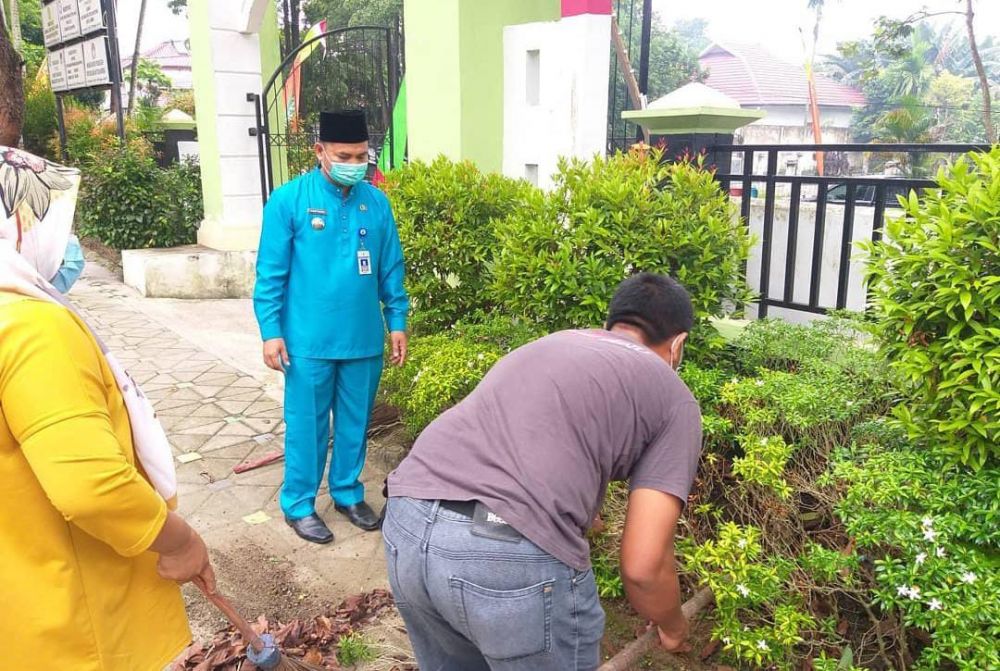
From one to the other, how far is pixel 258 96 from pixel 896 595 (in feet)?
24.8

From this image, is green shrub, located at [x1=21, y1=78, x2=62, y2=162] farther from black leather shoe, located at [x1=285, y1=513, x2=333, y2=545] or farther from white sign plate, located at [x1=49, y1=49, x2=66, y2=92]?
black leather shoe, located at [x1=285, y1=513, x2=333, y2=545]

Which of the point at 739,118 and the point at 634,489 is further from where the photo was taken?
the point at 739,118

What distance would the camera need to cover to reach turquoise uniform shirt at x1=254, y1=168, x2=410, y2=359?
11.0 ft

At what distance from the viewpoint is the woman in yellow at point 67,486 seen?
144 centimetres

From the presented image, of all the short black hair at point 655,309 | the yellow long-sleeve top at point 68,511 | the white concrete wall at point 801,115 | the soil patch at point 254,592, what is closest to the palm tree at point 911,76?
the white concrete wall at point 801,115

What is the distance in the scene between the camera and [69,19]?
30.9 ft

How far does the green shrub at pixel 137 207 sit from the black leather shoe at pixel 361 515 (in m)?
6.73

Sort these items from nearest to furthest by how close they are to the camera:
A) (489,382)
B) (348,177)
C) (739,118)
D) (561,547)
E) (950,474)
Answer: (561,547) → (489,382) → (950,474) → (348,177) → (739,118)

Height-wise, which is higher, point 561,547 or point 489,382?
point 489,382

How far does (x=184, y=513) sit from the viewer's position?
3850mm

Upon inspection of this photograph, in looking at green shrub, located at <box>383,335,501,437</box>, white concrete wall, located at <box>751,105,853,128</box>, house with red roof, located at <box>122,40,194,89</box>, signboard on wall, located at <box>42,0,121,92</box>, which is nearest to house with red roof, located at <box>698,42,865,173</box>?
white concrete wall, located at <box>751,105,853,128</box>

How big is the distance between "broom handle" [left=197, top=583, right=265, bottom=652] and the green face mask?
5.80ft

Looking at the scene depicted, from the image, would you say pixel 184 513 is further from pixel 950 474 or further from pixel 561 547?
pixel 950 474

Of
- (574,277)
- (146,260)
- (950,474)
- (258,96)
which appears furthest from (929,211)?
(146,260)
